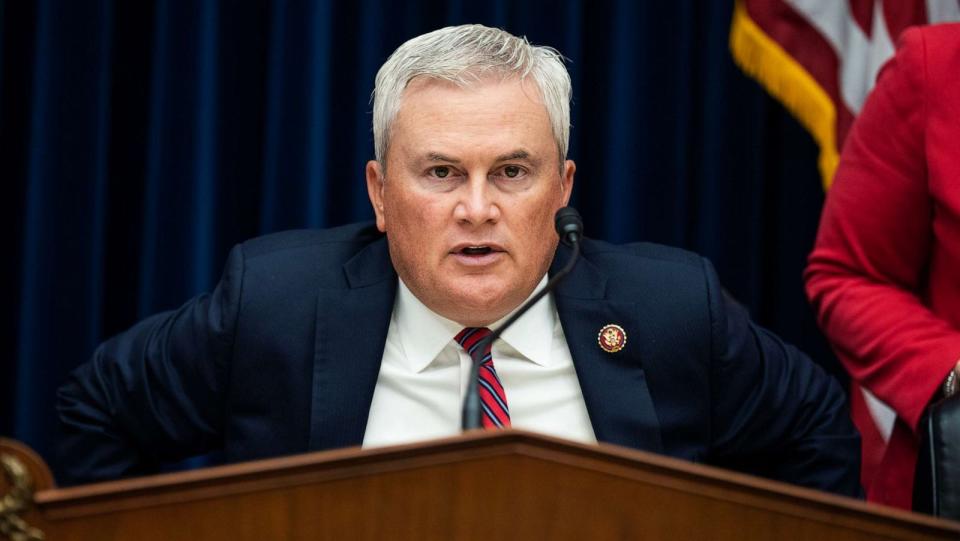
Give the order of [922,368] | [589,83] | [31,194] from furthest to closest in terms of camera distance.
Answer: [589,83]
[31,194]
[922,368]

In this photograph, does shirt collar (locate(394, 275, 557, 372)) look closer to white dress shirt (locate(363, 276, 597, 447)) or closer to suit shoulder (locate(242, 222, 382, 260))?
white dress shirt (locate(363, 276, 597, 447))

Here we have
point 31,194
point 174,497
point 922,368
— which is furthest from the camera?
point 31,194

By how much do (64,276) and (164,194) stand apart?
294 millimetres

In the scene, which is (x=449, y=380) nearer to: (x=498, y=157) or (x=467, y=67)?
(x=498, y=157)

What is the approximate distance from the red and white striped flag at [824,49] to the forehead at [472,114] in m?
1.13

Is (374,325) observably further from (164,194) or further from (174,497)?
(164,194)

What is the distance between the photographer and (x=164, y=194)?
299 centimetres

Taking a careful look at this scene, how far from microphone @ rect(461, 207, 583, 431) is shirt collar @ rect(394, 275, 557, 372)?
1.31 ft

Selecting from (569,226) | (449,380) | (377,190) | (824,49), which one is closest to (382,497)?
(569,226)

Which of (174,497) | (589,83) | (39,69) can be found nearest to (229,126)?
(39,69)

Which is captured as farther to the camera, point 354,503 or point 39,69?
point 39,69

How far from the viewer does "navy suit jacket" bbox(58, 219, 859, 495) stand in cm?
203

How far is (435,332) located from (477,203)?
285 mm

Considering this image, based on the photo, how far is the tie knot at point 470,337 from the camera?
2.06 metres
